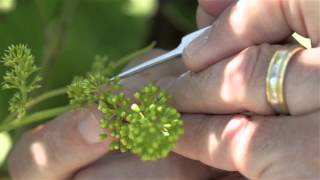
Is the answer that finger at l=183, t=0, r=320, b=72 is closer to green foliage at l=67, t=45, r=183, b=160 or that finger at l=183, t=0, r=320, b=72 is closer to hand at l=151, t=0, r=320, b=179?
hand at l=151, t=0, r=320, b=179

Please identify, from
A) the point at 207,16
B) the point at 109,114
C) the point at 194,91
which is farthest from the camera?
the point at 207,16

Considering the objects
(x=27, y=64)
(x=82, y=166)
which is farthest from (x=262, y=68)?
(x=82, y=166)

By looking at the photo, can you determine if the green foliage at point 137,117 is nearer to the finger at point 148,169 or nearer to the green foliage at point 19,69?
the green foliage at point 19,69

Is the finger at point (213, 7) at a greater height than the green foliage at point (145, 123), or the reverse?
the finger at point (213, 7)

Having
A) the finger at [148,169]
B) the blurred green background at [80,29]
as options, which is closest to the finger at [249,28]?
the finger at [148,169]

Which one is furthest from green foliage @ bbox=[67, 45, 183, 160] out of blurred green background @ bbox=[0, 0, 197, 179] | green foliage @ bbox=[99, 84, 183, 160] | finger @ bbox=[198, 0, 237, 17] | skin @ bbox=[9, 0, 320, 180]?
blurred green background @ bbox=[0, 0, 197, 179]

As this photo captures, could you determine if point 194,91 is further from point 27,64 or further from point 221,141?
point 27,64

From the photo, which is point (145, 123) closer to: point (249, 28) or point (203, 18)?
point (249, 28)
